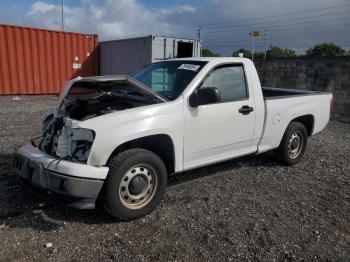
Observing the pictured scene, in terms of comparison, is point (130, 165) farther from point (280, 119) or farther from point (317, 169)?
point (317, 169)

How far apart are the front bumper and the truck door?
1.18 metres

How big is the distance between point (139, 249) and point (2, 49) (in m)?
11.9

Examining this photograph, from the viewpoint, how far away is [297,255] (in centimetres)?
308

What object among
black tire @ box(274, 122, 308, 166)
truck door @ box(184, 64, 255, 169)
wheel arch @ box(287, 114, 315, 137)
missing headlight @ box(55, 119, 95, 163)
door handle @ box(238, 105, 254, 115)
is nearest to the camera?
missing headlight @ box(55, 119, 95, 163)

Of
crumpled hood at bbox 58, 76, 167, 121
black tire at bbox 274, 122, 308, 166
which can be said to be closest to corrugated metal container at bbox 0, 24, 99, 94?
crumpled hood at bbox 58, 76, 167, 121

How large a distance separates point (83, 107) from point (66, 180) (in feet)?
3.82

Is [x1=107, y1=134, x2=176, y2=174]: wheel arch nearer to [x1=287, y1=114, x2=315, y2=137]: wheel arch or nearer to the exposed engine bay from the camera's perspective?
the exposed engine bay

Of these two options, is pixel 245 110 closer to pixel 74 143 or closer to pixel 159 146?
pixel 159 146

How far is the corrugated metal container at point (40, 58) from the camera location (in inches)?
497

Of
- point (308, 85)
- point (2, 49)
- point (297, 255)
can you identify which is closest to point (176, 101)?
point (297, 255)

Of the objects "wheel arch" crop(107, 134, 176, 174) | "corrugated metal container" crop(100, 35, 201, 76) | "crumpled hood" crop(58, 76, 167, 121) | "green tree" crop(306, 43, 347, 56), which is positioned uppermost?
"green tree" crop(306, 43, 347, 56)

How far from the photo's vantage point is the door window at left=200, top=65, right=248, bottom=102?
4273 mm

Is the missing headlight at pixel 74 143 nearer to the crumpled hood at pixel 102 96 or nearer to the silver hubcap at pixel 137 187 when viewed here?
the crumpled hood at pixel 102 96

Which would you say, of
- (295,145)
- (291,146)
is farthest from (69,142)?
(295,145)
